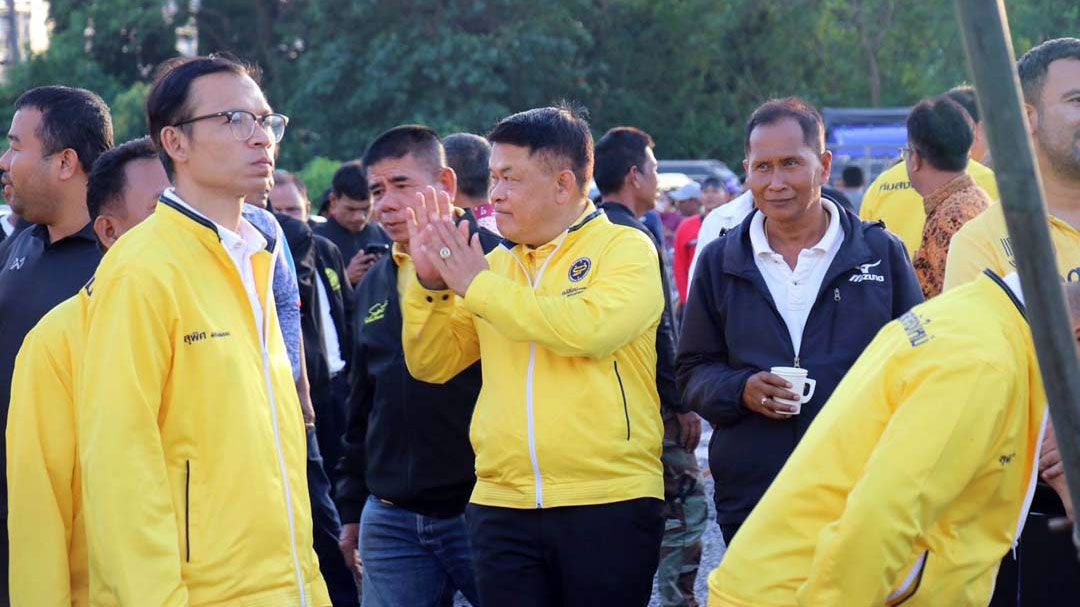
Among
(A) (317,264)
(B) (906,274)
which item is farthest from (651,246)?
(A) (317,264)

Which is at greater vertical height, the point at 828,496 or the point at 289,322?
the point at 289,322

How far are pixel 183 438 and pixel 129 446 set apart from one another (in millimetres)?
174

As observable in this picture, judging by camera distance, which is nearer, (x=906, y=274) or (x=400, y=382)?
(x=906, y=274)

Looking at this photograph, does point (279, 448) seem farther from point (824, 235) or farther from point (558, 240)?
point (824, 235)

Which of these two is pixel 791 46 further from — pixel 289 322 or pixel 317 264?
pixel 289 322

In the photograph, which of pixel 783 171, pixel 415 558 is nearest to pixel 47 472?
pixel 415 558

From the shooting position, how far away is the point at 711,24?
4447 cm

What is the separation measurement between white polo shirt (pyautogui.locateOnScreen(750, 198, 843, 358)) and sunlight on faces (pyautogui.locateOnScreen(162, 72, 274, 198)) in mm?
1727

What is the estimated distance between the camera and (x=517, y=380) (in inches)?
181

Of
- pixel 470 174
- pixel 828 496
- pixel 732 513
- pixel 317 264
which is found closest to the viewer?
pixel 828 496

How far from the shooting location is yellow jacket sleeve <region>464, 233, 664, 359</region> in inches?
173

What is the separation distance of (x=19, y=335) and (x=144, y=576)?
1.68 m

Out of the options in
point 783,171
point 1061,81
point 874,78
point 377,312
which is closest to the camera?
point 1061,81

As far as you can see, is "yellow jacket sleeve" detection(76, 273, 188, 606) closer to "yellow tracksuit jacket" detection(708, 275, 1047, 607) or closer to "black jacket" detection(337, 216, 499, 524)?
"yellow tracksuit jacket" detection(708, 275, 1047, 607)
